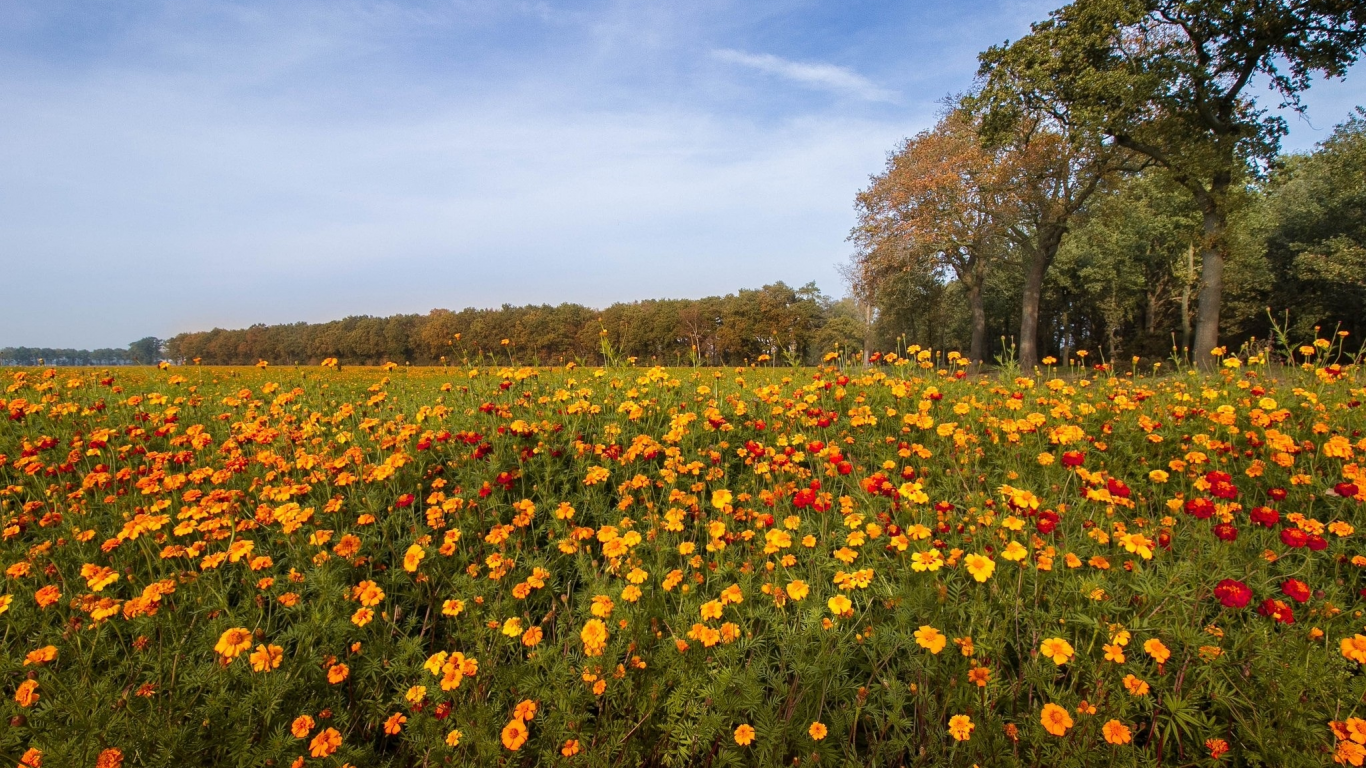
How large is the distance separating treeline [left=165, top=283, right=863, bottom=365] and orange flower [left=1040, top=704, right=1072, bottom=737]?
44.2 meters

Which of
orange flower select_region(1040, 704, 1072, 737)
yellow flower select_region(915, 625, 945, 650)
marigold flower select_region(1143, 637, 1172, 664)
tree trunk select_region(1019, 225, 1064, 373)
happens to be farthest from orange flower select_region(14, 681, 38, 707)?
tree trunk select_region(1019, 225, 1064, 373)

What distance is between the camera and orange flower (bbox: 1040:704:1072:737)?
1.64 metres

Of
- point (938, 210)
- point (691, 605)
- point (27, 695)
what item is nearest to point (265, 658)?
point (27, 695)

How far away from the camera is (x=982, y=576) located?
2047mm

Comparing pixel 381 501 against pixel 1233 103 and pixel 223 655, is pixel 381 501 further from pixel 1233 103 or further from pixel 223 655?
pixel 1233 103

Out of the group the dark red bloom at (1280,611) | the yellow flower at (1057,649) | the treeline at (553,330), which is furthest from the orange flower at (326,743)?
the treeline at (553,330)

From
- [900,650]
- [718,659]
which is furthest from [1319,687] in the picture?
[718,659]

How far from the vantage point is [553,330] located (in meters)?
67.2

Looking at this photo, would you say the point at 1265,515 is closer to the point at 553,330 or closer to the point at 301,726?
the point at 301,726

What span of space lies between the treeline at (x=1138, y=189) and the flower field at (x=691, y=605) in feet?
8.48

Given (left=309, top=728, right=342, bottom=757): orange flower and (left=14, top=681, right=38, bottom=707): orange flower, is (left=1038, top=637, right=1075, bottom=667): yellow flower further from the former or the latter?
(left=14, top=681, right=38, bottom=707): orange flower

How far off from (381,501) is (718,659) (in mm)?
2374

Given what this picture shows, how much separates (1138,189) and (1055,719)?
112 ft

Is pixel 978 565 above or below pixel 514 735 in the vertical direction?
above
